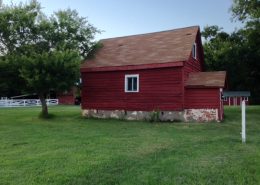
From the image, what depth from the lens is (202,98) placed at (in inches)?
730

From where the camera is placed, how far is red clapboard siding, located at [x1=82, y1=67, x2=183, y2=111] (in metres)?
18.9

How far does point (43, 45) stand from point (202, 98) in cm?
1130

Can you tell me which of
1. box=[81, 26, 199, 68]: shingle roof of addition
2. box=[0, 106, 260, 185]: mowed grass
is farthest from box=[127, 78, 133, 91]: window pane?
box=[0, 106, 260, 185]: mowed grass

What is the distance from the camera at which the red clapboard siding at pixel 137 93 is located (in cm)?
1894

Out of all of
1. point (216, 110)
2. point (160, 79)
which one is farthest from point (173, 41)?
point (216, 110)

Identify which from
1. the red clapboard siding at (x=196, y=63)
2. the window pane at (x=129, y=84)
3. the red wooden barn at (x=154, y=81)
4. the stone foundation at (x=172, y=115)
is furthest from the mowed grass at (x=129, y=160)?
the window pane at (x=129, y=84)

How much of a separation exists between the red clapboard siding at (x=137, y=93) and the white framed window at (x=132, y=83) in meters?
0.22

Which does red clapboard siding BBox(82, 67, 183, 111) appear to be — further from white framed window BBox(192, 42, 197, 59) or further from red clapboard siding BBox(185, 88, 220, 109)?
white framed window BBox(192, 42, 197, 59)

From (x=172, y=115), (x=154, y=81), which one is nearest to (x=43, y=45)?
(x=154, y=81)

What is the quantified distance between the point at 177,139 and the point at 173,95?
25.4 feet

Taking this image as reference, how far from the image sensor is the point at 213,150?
9.15 meters

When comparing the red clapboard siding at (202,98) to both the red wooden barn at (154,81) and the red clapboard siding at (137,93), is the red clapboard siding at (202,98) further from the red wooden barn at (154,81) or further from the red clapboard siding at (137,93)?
the red clapboard siding at (137,93)

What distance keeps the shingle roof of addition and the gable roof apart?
1.58 m

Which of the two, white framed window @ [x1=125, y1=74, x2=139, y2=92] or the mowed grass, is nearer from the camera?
the mowed grass
